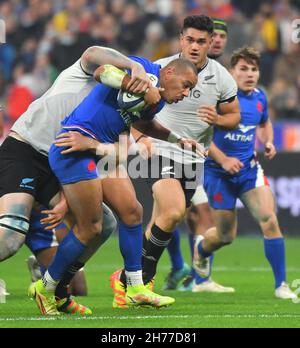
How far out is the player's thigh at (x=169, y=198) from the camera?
9.28 meters

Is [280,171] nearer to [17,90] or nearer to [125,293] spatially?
[17,90]

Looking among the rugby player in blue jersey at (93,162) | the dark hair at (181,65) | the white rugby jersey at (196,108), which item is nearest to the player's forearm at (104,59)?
the rugby player in blue jersey at (93,162)

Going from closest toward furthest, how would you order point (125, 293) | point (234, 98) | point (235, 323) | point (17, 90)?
point (235, 323)
point (125, 293)
point (234, 98)
point (17, 90)

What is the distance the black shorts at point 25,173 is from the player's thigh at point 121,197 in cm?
43

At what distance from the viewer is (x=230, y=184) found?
10477 millimetres

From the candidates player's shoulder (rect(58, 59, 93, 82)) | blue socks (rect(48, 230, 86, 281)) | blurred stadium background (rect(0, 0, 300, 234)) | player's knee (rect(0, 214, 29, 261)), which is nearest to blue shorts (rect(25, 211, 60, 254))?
blue socks (rect(48, 230, 86, 281))

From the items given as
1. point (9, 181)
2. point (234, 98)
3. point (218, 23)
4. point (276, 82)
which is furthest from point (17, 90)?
point (9, 181)

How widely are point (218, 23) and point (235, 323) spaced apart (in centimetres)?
454

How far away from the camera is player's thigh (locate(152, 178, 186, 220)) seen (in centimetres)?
928

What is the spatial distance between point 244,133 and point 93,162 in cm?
298

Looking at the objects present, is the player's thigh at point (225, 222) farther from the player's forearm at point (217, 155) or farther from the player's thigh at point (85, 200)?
the player's thigh at point (85, 200)

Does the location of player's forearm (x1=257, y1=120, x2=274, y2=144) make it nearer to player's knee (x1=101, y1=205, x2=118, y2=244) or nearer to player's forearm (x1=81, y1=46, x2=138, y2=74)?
player's knee (x1=101, y1=205, x2=118, y2=244)

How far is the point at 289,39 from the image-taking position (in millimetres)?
20062

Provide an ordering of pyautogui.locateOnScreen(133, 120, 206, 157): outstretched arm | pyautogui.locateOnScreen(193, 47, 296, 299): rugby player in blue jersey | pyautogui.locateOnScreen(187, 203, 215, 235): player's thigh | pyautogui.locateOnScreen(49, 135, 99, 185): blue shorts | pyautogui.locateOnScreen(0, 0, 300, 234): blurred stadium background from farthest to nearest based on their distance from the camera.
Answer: pyautogui.locateOnScreen(0, 0, 300, 234): blurred stadium background, pyautogui.locateOnScreen(187, 203, 215, 235): player's thigh, pyautogui.locateOnScreen(193, 47, 296, 299): rugby player in blue jersey, pyautogui.locateOnScreen(133, 120, 206, 157): outstretched arm, pyautogui.locateOnScreen(49, 135, 99, 185): blue shorts
